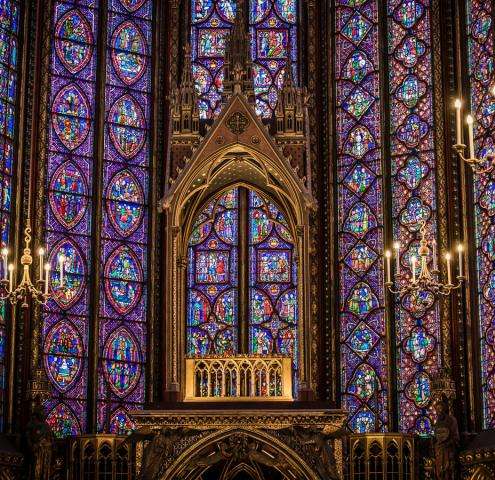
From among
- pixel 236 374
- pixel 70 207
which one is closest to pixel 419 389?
pixel 236 374

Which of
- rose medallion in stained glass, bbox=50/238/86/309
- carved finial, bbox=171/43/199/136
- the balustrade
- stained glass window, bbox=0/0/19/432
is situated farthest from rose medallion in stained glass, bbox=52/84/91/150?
the balustrade

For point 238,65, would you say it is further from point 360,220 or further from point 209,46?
point 209,46

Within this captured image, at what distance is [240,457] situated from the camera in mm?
18953

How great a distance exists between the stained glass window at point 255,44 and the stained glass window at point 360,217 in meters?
0.99

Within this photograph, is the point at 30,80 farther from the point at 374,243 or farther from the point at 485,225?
the point at 485,225

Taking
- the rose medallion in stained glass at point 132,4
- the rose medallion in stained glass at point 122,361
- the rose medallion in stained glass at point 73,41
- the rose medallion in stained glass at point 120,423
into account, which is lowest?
the rose medallion in stained glass at point 120,423

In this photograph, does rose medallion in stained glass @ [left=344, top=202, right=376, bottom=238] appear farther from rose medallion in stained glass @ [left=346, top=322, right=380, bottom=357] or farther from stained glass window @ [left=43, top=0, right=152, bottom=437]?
stained glass window @ [left=43, top=0, right=152, bottom=437]

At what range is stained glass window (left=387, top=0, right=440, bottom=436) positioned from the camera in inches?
862

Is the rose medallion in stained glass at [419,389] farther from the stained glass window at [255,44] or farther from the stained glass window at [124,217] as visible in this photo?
the stained glass window at [255,44]

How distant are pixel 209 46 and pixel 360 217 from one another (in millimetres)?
4283

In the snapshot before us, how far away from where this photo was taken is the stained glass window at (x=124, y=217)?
22547 mm

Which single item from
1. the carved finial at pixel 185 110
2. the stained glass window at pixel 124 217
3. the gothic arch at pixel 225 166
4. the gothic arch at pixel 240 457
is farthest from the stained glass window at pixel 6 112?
the gothic arch at pixel 240 457

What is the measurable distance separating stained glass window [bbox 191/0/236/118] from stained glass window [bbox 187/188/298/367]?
1838mm

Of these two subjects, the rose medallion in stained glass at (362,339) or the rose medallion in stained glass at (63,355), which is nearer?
the rose medallion in stained glass at (63,355)
